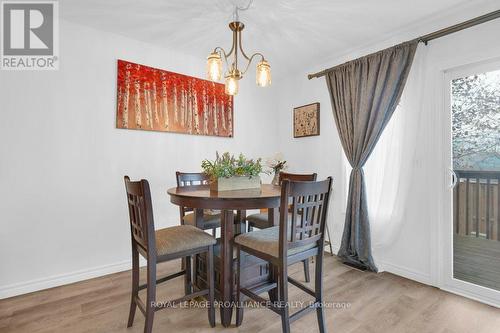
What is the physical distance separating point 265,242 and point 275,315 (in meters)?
0.69

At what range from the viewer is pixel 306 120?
3623mm

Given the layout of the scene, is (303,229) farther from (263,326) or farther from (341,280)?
(341,280)

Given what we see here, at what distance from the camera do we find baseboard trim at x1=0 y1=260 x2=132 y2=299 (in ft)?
7.31

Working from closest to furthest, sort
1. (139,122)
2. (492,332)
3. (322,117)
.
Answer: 1. (492,332)
2. (139,122)
3. (322,117)

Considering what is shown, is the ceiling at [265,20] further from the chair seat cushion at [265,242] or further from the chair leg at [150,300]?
the chair leg at [150,300]

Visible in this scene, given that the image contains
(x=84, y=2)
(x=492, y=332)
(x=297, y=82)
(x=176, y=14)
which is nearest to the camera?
(x=492, y=332)

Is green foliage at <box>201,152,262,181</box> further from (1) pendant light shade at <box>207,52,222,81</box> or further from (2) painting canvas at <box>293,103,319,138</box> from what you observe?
(2) painting canvas at <box>293,103,319,138</box>

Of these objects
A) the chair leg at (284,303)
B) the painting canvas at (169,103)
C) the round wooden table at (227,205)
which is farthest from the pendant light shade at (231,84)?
the chair leg at (284,303)

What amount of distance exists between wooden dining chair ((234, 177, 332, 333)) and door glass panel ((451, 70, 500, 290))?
5.03 feet

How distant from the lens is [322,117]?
343 centimetres

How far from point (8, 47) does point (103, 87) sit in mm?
769

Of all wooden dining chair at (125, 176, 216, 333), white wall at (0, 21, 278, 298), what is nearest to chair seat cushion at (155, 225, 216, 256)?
wooden dining chair at (125, 176, 216, 333)

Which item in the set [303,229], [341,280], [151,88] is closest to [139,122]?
[151,88]

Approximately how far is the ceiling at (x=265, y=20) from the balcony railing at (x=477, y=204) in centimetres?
146
